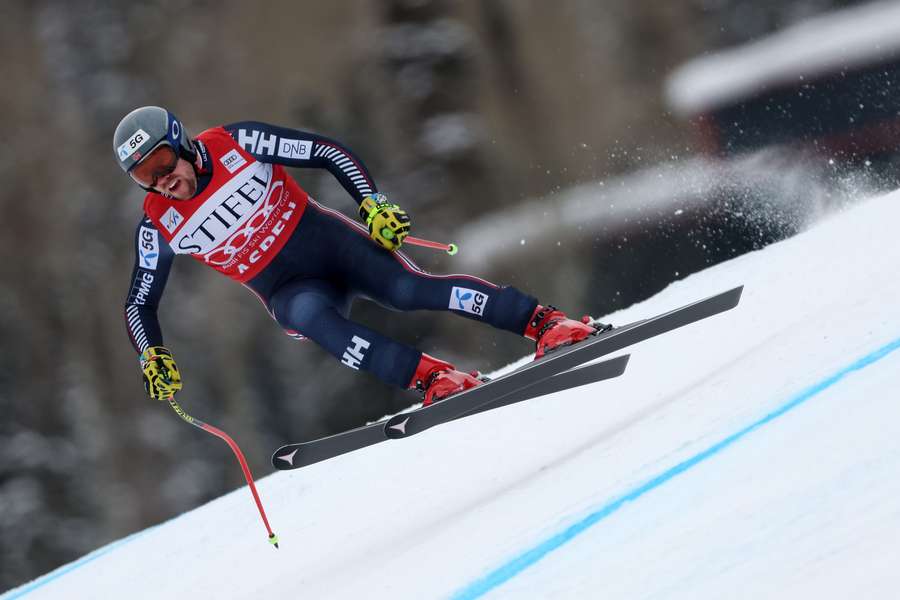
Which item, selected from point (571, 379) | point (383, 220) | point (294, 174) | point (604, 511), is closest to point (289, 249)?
point (383, 220)

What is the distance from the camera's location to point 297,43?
6.67 metres

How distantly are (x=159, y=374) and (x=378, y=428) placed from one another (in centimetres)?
85

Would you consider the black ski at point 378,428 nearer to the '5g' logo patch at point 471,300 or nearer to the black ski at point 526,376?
the black ski at point 526,376

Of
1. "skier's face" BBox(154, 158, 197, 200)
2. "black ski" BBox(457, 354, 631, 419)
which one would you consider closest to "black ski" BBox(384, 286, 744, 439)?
"black ski" BBox(457, 354, 631, 419)

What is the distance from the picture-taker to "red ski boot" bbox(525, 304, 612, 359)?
2898 mm

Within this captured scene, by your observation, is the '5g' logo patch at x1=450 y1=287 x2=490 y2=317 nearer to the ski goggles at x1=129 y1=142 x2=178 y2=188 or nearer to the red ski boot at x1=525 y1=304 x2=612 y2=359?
the red ski boot at x1=525 y1=304 x2=612 y2=359

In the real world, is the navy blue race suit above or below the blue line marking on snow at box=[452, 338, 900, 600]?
above

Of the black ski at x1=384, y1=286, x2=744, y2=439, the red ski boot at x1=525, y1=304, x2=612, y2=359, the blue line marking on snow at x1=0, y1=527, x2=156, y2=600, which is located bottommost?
the blue line marking on snow at x1=0, y1=527, x2=156, y2=600

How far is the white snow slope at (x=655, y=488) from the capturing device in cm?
175

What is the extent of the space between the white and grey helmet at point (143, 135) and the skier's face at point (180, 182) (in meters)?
0.05

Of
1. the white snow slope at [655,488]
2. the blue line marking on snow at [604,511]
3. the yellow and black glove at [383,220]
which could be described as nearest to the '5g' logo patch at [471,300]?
the yellow and black glove at [383,220]

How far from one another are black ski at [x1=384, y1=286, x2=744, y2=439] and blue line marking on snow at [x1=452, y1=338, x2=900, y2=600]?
36 cm

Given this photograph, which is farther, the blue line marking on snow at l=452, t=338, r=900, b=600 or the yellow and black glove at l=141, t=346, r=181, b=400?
the yellow and black glove at l=141, t=346, r=181, b=400

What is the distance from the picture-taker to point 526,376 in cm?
268
